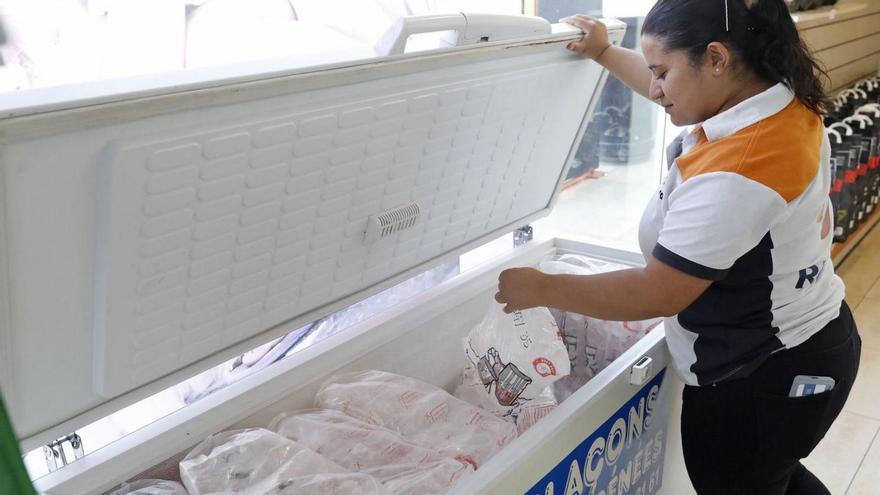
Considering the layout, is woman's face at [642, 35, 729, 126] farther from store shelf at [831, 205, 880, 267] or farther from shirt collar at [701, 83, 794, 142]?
store shelf at [831, 205, 880, 267]

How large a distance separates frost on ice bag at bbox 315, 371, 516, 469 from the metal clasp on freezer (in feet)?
0.74

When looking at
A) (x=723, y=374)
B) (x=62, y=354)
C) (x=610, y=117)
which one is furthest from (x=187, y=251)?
(x=610, y=117)

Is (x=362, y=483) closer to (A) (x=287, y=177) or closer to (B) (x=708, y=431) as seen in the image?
(A) (x=287, y=177)

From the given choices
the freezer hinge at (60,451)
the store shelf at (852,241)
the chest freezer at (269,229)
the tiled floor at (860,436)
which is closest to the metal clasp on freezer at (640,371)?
the chest freezer at (269,229)

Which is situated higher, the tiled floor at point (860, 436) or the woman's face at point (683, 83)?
the woman's face at point (683, 83)

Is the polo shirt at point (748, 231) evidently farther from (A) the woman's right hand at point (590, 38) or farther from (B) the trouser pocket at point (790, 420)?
(A) the woman's right hand at point (590, 38)

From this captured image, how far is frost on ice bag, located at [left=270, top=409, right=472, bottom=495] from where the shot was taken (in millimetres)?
1112

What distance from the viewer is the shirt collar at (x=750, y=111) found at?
1.07 metres

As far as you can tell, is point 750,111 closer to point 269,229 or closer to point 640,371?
point 640,371

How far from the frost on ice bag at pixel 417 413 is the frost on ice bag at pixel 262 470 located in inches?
6.9

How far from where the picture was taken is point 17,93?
68 cm

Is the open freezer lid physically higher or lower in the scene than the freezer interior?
higher

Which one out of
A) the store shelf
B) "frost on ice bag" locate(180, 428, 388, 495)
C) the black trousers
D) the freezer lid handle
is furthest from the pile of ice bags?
Answer: the store shelf

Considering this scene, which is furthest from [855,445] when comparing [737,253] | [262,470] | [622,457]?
[262,470]
